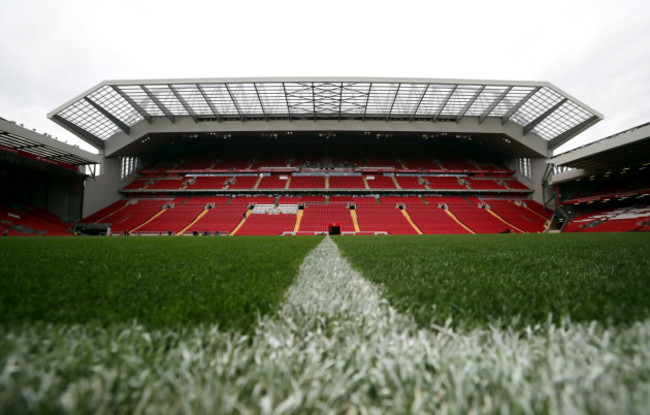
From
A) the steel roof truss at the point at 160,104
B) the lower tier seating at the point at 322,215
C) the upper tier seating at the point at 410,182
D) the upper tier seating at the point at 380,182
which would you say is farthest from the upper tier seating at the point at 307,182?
the steel roof truss at the point at 160,104

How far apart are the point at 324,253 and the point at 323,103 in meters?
22.8

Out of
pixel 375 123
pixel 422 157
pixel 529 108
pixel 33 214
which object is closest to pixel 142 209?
pixel 33 214

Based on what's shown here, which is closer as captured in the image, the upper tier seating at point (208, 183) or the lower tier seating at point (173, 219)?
the lower tier seating at point (173, 219)

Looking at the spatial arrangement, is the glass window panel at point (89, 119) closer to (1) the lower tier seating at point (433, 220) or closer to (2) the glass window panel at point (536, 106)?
(1) the lower tier seating at point (433, 220)

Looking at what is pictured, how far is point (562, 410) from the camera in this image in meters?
0.44

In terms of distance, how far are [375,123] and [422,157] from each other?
34.3 feet

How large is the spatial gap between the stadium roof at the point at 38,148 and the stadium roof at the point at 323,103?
3681 millimetres

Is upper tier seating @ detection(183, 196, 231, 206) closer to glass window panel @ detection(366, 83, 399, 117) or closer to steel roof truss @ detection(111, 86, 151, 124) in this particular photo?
steel roof truss @ detection(111, 86, 151, 124)

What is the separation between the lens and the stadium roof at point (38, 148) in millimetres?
16578

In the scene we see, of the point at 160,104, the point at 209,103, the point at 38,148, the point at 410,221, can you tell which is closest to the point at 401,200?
the point at 410,221

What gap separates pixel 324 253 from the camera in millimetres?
4570

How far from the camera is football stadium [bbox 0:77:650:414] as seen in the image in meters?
0.55

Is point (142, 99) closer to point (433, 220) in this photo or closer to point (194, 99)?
point (194, 99)

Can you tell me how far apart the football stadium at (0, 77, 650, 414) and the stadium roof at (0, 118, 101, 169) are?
154 mm
